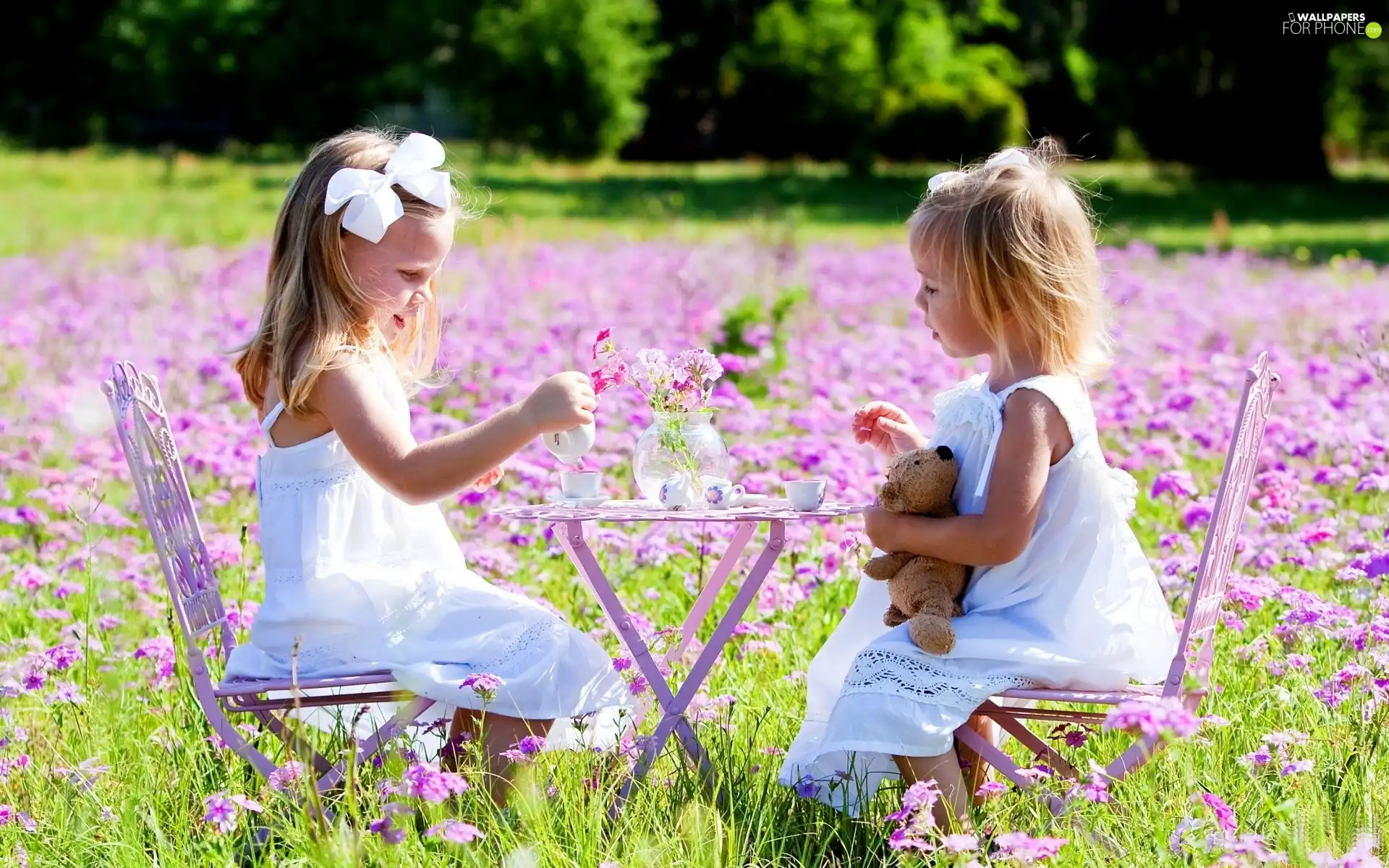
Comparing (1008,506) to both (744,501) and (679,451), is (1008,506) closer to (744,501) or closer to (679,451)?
(744,501)

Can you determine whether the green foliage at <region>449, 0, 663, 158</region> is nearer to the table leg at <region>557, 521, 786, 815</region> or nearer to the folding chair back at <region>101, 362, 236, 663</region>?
the folding chair back at <region>101, 362, 236, 663</region>

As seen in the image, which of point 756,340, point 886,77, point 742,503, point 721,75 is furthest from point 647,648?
point 721,75

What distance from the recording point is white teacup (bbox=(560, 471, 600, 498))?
10.1 feet

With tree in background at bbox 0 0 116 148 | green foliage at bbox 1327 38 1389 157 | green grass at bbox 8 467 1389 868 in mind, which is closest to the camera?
green grass at bbox 8 467 1389 868

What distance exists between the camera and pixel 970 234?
296 cm

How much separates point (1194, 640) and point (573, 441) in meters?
1.27

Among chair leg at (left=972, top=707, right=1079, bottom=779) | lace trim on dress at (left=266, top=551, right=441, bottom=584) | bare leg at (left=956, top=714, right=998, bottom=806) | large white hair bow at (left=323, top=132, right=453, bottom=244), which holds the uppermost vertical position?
large white hair bow at (left=323, top=132, right=453, bottom=244)

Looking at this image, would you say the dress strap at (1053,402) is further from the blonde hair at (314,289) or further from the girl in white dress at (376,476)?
the blonde hair at (314,289)

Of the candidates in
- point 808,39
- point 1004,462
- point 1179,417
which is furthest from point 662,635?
point 808,39

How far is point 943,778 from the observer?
2.87 m

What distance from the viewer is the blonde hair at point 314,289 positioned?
3047 millimetres

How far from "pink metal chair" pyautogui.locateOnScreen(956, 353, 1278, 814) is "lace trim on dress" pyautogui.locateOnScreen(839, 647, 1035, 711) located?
0.11 feet

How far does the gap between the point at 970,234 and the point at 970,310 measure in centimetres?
15

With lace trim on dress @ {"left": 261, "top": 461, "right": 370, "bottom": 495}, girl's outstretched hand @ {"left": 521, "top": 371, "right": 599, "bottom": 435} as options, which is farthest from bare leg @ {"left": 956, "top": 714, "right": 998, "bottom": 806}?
lace trim on dress @ {"left": 261, "top": 461, "right": 370, "bottom": 495}
